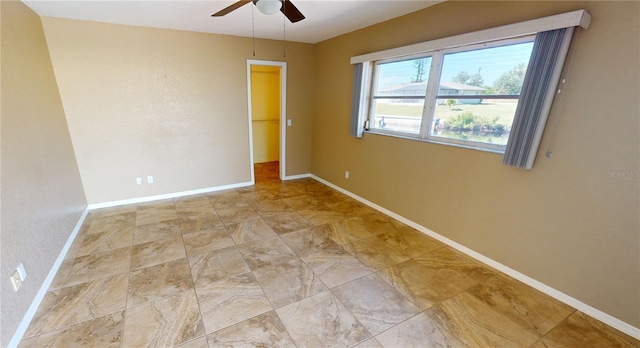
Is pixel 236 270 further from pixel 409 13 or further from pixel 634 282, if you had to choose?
pixel 409 13

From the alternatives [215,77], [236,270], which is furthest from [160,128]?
[236,270]

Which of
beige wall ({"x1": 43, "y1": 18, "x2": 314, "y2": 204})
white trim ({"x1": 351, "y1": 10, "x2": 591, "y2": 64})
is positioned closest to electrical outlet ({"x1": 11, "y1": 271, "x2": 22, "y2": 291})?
beige wall ({"x1": 43, "y1": 18, "x2": 314, "y2": 204})

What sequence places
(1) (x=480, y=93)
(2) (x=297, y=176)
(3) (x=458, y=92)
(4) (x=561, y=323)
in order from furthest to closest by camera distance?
(2) (x=297, y=176), (3) (x=458, y=92), (1) (x=480, y=93), (4) (x=561, y=323)

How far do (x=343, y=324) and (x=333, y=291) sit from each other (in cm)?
32

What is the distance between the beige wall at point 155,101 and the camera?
313cm

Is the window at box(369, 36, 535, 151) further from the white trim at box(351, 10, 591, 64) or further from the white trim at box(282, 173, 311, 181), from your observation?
the white trim at box(282, 173, 311, 181)

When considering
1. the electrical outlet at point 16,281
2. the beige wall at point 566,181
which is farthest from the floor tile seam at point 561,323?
the electrical outlet at point 16,281

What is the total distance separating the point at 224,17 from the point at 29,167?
7.74 ft

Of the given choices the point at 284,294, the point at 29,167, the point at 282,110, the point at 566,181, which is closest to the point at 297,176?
the point at 282,110

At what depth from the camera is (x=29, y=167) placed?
81.4 inches

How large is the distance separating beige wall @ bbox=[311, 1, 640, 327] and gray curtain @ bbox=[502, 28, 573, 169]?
102 millimetres

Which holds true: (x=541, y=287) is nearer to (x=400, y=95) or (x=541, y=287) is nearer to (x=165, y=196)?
(x=400, y=95)

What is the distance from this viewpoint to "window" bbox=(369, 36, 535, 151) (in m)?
2.17

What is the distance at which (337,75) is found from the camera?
160 inches
